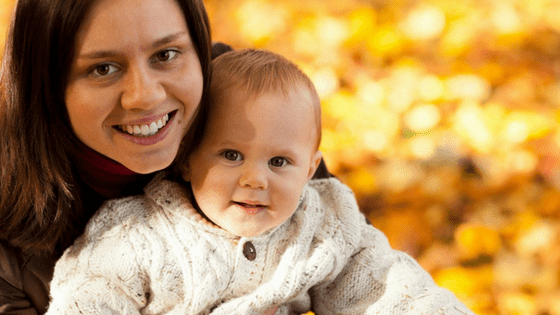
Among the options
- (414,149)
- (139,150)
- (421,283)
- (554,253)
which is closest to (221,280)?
(139,150)

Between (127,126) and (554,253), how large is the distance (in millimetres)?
1803

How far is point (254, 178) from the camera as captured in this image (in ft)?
3.22

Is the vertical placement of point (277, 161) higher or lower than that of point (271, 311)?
higher

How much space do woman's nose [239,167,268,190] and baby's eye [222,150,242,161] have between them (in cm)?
3

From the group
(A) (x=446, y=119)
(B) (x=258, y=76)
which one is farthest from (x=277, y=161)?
(A) (x=446, y=119)

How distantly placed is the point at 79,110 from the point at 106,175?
0.22m

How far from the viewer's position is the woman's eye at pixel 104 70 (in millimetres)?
886

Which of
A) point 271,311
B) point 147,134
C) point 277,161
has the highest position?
point 277,161

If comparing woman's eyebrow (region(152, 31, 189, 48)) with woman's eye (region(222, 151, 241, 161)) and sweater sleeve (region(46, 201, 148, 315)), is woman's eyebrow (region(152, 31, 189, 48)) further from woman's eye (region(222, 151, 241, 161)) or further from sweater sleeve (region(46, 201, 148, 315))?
sweater sleeve (region(46, 201, 148, 315))

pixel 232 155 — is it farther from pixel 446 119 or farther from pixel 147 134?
pixel 446 119

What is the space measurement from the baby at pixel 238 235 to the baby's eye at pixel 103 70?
21 centimetres

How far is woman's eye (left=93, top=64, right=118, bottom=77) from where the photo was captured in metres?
0.89

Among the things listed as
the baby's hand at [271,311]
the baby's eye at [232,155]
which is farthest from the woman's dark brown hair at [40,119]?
the baby's hand at [271,311]

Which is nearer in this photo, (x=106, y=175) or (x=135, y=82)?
(x=135, y=82)
